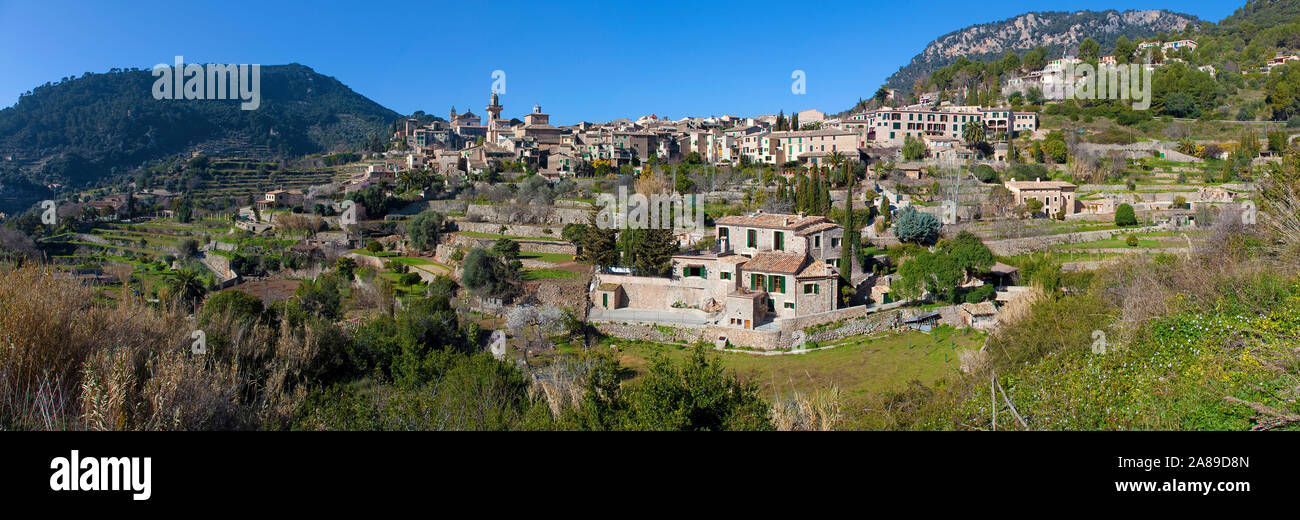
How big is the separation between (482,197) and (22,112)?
292ft

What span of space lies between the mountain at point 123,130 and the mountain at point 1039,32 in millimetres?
110237

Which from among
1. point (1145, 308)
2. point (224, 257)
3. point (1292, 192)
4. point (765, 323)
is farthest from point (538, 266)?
point (1292, 192)

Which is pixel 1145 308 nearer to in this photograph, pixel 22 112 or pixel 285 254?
pixel 285 254

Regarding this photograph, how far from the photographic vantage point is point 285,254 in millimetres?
34688

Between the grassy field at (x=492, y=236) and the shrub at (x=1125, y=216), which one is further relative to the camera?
the grassy field at (x=492, y=236)

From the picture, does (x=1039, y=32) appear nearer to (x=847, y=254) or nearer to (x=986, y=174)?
(x=986, y=174)

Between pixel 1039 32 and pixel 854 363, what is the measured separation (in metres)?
166

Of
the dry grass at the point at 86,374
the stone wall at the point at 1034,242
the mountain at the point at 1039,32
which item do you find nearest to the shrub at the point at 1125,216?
the stone wall at the point at 1034,242

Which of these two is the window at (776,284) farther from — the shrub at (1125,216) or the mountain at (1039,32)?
the mountain at (1039,32)

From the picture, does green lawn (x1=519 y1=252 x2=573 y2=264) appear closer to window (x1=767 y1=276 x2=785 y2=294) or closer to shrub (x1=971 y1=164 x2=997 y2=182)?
window (x1=767 y1=276 x2=785 y2=294)

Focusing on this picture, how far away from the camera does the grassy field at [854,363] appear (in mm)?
16047

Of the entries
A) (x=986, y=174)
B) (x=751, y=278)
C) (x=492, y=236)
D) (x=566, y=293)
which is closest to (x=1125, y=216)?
(x=986, y=174)

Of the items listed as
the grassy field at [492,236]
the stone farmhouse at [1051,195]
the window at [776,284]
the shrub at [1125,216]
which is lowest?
the window at [776,284]
